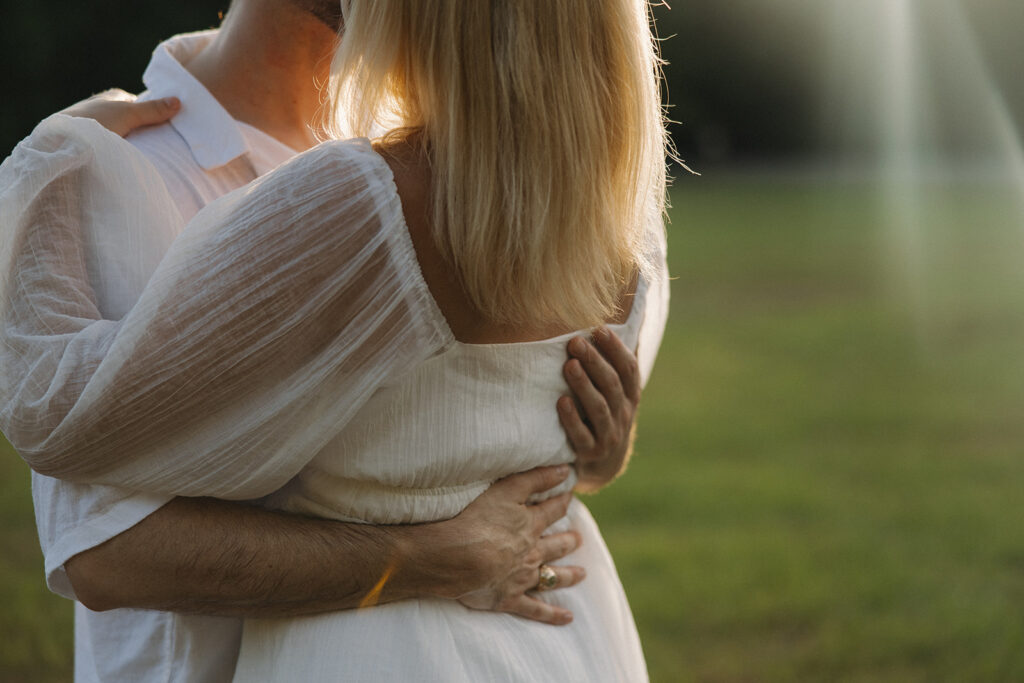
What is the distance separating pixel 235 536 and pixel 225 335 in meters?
0.34

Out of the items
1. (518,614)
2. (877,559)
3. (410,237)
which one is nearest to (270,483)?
(410,237)

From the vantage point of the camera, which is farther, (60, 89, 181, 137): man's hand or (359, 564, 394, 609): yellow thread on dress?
(60, 89, 181, 137): man's hand

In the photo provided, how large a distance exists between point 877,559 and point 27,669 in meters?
4.43

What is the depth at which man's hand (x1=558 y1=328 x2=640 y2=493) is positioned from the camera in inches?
70.3

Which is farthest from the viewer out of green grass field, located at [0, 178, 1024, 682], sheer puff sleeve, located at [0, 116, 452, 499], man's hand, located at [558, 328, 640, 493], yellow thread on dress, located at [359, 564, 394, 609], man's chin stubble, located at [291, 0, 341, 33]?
green grass field, located at [0, 178, 1024, 682]

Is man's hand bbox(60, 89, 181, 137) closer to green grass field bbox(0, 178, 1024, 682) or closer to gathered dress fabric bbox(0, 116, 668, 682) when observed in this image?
gathered dress fabric bbox(0, 116, 668, 682)

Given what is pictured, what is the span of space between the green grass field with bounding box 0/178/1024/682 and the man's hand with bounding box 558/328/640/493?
10.2 feet

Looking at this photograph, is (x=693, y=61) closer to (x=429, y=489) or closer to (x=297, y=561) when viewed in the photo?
(x=429, y=489)

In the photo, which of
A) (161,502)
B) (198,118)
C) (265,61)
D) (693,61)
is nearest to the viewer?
(161,502)

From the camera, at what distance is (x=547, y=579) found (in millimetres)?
1853

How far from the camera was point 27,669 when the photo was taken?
185 inches

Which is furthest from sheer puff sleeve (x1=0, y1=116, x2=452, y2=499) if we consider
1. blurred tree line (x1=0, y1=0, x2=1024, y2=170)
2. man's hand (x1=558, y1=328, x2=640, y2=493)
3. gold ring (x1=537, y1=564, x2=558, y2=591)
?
blurred tree line (x1=0, y1=0, x2=1024, y2=170)

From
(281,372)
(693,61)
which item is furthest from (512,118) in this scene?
(693,61)

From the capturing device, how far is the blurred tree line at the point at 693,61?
25234 mm
